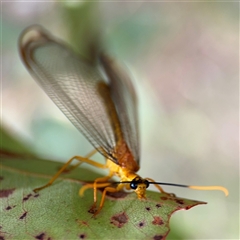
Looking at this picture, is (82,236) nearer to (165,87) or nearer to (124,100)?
(124,100)

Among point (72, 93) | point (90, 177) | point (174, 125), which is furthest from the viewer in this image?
point (174, 125)

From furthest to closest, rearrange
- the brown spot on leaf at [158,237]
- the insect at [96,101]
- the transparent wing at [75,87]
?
the transparent wing at [75,87] → the insect at [96,101] → the brown spot on leaf at [158,237]

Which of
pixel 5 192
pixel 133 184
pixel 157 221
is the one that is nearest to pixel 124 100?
pixel 133 184

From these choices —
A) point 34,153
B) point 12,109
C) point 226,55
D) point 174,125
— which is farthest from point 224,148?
point 12,109

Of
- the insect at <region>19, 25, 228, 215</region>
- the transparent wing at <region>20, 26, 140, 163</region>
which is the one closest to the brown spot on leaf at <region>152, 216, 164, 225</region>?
the insect at <region>19, 25, 228, 215</region>

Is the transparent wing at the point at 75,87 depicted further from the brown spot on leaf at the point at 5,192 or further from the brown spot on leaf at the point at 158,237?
the brown spot on leaf at the point at 158,237

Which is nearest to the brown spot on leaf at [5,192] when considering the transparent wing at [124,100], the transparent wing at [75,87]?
the transparent wing at [75,87]

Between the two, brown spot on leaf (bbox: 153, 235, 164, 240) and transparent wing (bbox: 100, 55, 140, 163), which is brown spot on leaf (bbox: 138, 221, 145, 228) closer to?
brown spot on leaf (bbox: 153, 235, 164, 240)

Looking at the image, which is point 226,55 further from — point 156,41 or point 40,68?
point 40,68
